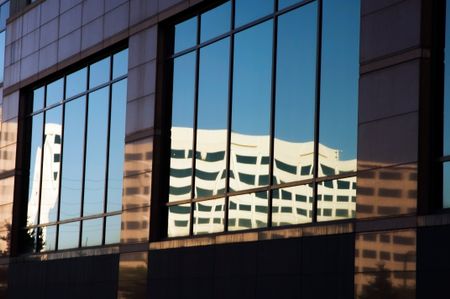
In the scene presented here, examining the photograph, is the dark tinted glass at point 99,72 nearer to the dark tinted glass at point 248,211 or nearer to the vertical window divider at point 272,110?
the dark tinted glass at point 248,211

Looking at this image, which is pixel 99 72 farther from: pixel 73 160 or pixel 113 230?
pixel 113 230

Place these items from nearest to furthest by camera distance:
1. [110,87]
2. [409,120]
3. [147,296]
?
[409,120], [147,296], [110,87]

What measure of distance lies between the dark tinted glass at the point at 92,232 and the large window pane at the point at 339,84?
924 centimetres

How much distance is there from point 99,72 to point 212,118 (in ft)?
20.4

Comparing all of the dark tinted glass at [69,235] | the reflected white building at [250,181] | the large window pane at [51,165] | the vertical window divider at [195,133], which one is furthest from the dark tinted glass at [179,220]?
the large window pane at [51,165]

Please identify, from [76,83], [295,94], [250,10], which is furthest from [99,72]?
[295,94]

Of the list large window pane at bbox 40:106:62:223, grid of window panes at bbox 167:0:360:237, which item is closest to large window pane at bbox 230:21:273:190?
grid of window panes at bbox 167:0:360:237

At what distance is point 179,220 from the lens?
22.7 meters

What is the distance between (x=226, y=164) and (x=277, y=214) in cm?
220

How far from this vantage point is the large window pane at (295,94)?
18922 mm

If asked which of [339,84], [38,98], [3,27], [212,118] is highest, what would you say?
[3,27]

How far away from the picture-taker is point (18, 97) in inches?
1228

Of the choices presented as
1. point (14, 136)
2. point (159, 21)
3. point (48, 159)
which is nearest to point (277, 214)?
point (159, 21)

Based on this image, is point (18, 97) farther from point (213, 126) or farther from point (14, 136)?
point (213, 126)
